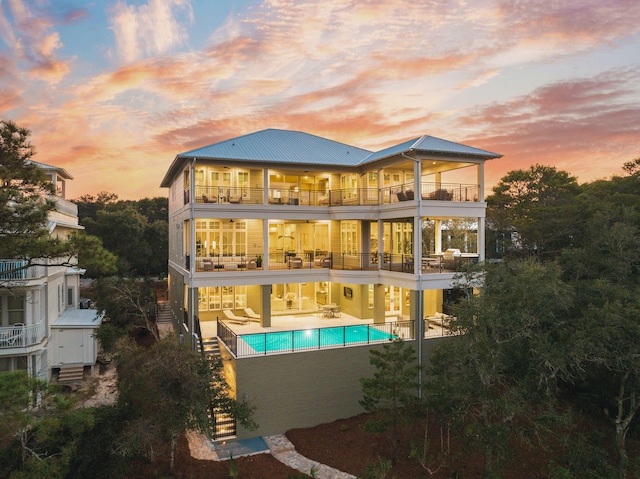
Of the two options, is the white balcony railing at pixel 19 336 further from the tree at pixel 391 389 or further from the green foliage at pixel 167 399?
the tree at pixel 391 389

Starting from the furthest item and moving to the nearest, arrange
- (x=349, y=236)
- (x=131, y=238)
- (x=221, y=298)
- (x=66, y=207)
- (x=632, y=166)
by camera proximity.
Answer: (x=131, y=238) → (x=632, y=166) → (x=66, y=207) → (x=349, y=236) → (x=221, y=298)

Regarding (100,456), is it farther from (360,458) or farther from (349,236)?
(349,236)

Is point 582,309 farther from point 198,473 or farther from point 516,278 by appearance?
point 198,473

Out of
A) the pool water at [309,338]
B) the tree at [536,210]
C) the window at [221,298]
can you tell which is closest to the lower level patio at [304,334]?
the pool water at [309,338]

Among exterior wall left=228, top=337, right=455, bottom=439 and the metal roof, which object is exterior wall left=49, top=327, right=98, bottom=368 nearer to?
exterior wall left=228, top=337, right=455, bottom=439

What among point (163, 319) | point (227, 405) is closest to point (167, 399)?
point (227, 405)

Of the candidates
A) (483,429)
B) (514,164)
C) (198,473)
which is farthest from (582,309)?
(514,164)
